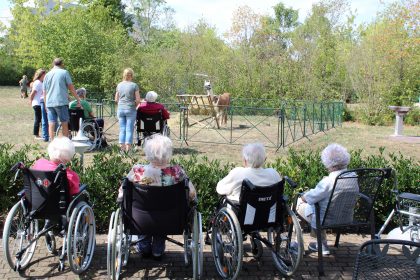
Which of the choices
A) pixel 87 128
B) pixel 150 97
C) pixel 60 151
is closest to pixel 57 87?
pixel 87 128

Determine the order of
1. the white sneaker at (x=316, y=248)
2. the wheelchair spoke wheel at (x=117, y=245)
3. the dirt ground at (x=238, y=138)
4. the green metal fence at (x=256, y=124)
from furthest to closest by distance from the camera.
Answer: the green metal fence at (x=256, y=124) < the dirt ground at (x=238, y=138) < the white sneaker at (x=316, y=248) < the wheelchair spoke wheel at (x=117, y=245)

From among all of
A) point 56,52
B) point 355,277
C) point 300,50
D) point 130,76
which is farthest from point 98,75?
point 355,277

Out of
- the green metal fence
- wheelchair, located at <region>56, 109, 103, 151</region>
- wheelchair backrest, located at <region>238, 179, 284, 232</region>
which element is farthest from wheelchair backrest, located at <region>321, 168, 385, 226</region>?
the green metal fence

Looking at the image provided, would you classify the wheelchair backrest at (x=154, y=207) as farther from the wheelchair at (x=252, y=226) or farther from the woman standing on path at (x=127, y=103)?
the woman standing on path at (x=127, y=103)

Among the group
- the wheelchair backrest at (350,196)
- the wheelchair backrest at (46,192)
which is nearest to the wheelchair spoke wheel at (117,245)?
the wheelchair backrest at (46,192)

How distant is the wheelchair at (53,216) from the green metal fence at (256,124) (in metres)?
7.68

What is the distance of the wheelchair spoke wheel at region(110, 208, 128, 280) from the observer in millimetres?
3204

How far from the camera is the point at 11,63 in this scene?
41.5 meters

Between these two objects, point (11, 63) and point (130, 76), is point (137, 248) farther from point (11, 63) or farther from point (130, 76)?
point (11, 63)

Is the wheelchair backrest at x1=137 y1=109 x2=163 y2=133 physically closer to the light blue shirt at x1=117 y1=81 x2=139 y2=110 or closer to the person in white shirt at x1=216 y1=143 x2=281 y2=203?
the light blue shirt at x1=117 y1=81 x2=139 y2=110

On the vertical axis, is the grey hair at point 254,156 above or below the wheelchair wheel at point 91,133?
above

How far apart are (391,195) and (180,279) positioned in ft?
8.04

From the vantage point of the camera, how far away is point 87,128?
A: 31.5 feet

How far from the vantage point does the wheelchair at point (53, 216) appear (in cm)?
341
